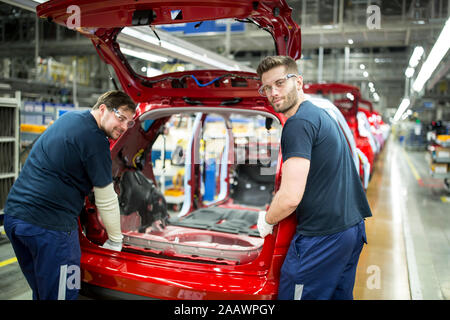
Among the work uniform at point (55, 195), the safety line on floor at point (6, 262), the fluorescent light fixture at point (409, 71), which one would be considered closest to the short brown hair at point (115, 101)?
the work uniform at point (55, 195)

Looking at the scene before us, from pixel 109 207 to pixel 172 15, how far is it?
1122 mm

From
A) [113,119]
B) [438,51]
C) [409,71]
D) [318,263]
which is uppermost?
[409,71]

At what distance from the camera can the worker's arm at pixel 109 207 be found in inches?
79.9

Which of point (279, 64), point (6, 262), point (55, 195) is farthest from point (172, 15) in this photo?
point (6, 262)

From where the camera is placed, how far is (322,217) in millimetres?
1856

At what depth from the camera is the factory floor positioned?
3.44 meters

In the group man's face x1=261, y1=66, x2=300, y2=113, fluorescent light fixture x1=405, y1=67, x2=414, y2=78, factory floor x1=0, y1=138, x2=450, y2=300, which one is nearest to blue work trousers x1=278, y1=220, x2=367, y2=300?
man's face x1=261, y1=66, x2=300, y2=113

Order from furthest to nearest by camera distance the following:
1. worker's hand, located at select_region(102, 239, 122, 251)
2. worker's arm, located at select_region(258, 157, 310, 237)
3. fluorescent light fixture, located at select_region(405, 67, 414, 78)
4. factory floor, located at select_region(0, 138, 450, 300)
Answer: fluorescent light fixture, located at select_region(405, 67, 414, 78) < factory floor, located at select_region(0, 138, 450, 300) < worker's hand, located at select_region(102, 239, 122, 251) < worker's arm, located at select_region(258, 157, 310, 237)

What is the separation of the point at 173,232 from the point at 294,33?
2227 mm

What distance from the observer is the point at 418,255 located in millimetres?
4609

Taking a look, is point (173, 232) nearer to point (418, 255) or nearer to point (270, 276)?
point (270, 276)

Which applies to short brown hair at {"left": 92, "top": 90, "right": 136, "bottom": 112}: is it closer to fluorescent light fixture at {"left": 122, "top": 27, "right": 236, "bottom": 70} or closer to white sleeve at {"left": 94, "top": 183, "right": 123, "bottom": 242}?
white sleeve at {"left": 94, "top": 183, "right": 123, "bottom": 242}

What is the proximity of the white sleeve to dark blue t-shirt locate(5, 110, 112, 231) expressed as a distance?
60 mm

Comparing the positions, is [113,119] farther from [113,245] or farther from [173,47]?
[173,47]
